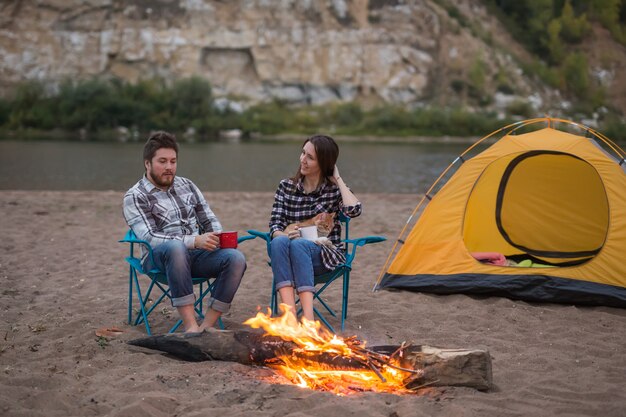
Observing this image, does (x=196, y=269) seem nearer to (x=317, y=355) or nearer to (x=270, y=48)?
(x=317, y=355)

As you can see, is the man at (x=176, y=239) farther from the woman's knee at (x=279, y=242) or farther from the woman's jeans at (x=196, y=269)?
the woman's knee at (x=279, y=242)

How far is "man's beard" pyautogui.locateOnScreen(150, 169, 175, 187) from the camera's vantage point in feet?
12.6

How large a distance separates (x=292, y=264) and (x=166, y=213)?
0.75 meters

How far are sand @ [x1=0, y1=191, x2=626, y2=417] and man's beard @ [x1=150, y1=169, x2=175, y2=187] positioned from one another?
831 mm

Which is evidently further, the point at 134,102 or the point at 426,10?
the point at 426,10

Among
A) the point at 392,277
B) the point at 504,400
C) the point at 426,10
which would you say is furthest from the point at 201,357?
the point at 426,10

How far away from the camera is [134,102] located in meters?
35.2

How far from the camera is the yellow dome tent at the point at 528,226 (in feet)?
16.0

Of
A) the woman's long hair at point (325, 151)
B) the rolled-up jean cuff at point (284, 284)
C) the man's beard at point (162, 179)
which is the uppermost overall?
the woman's long hair at point (325, 151)

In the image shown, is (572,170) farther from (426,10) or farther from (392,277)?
(426,10)

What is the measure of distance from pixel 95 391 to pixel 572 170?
4.24 meters

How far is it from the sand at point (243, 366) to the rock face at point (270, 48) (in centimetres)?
3465

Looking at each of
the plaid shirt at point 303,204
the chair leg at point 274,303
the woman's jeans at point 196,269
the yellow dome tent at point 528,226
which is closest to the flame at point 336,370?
the woman's jeans at point 196,269

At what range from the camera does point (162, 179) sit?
12.6ft
